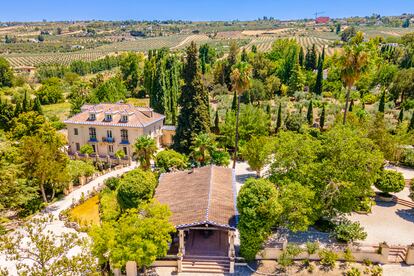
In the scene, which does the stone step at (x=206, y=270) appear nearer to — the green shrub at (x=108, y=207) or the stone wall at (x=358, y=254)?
the stone wall at (x=358, y=254)

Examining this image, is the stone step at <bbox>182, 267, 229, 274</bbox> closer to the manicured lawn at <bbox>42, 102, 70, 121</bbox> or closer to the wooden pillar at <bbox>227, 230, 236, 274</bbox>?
the wooden pillar at <bbox>227, 230, 236, 274</bbox>

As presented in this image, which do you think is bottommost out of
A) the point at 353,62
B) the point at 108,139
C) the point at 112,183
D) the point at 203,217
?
the point at 112,183

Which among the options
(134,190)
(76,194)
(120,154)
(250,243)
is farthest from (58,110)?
(250,243)

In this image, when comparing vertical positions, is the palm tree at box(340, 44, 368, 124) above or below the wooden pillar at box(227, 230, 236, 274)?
above

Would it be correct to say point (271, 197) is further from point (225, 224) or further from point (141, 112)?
point (141, 112)

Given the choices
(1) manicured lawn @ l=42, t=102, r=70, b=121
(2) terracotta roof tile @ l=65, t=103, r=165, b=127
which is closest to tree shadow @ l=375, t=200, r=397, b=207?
(2) terracotta roof tile @ l=65, t=103, r=165, b=127

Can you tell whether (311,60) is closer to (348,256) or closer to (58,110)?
(58,110)
